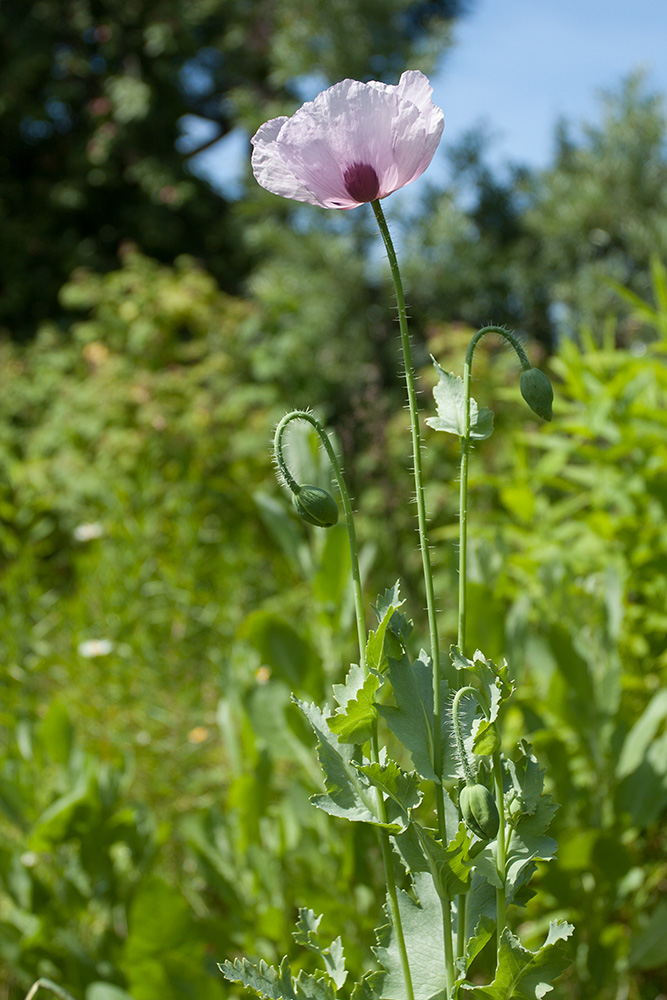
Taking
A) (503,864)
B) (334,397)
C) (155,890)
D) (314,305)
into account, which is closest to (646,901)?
(155,890)

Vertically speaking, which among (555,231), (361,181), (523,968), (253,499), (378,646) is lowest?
(523,968)

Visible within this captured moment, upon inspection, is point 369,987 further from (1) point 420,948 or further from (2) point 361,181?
(2) point 361,181

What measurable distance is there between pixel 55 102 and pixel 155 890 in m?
7.46

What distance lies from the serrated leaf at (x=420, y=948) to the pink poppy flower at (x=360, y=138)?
1.85 ft

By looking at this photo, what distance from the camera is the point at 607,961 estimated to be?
1.29 meters

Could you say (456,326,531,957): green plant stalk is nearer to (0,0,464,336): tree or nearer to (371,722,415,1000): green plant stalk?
(371,722,415,1000): green plant stalk

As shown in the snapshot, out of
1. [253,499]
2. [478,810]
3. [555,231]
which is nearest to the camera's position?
[478,810]

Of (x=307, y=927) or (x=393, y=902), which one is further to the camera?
(x=307, y=927)

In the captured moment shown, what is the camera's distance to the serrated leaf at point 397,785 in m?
0.64

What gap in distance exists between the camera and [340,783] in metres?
0.70

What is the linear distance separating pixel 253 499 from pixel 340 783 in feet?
8.75

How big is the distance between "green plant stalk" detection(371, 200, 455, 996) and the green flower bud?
0.07 metres

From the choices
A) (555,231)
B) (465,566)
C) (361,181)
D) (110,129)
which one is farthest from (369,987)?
A: (110,129)

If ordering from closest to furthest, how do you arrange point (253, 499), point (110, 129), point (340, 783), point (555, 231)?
point (340, 783), point (253, 499), point (555, 231), point (110, 129)
